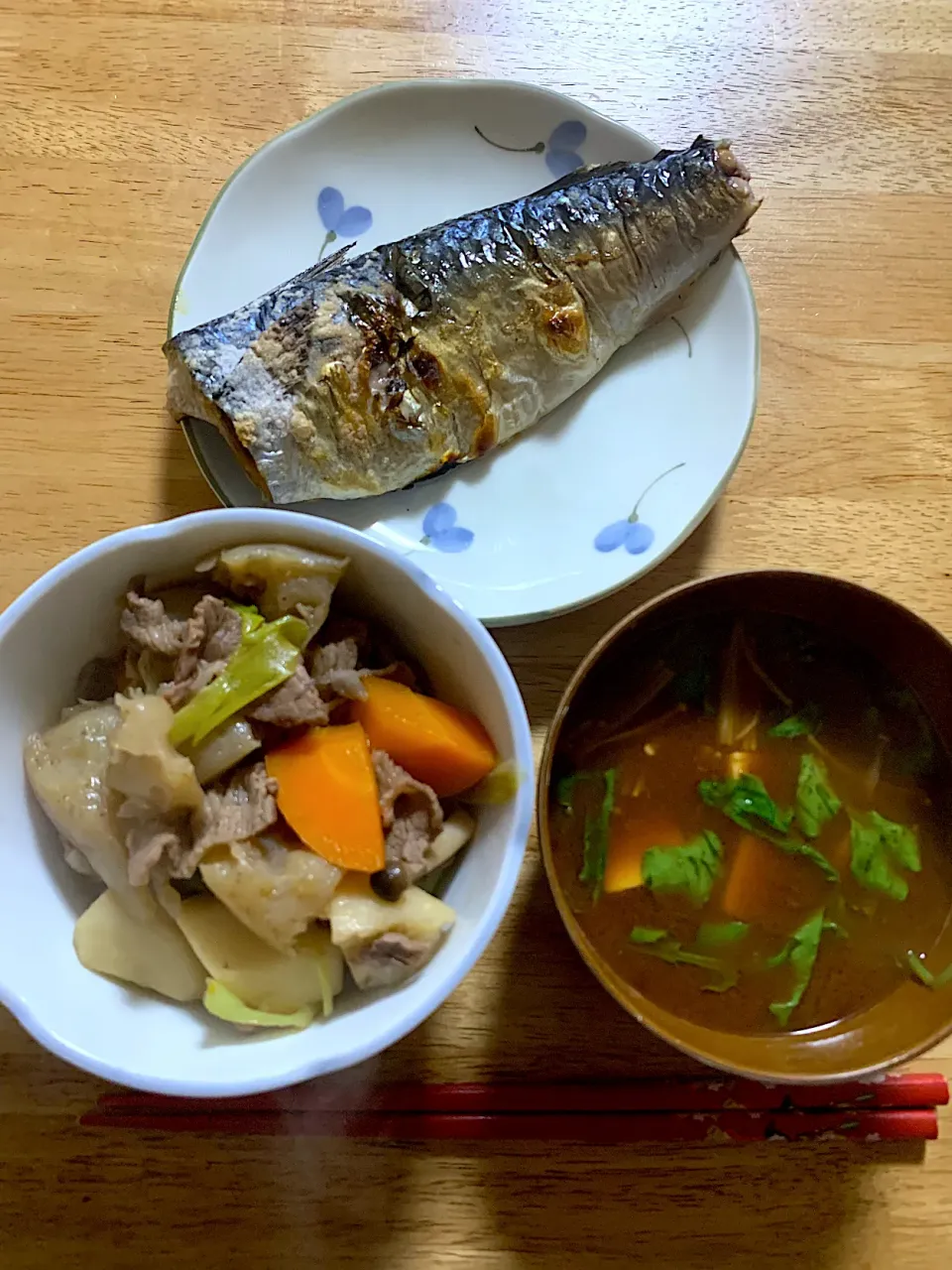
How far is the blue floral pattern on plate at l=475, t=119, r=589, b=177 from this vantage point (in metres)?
1.42

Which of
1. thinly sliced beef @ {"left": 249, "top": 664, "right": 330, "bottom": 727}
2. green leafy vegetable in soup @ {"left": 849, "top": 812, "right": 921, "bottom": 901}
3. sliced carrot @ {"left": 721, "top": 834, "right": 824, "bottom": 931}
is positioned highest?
thinly sliced beef @ {"left": 249, "top": 664, "right": 330, "bottom": 727}

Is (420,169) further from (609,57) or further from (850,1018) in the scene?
(850,1018)

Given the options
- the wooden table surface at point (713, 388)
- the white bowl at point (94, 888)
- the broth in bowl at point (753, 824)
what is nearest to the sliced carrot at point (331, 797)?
the white bowl at point (94, 888)

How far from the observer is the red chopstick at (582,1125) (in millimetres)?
1142

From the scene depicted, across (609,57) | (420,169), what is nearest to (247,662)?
(420,169)

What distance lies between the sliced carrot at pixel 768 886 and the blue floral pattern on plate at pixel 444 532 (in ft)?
1.61

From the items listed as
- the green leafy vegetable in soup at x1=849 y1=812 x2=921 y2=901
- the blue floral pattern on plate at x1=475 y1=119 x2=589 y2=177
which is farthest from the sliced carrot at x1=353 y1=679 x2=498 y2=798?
the blue floral pattern on plate at x1=475 y1=119 x2=589 y2=177

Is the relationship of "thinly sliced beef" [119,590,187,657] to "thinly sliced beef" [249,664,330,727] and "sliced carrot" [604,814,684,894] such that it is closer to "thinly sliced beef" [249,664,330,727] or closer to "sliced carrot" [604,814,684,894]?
"thinly sliced beef" [249,664,330,727]

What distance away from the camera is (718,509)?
137cm

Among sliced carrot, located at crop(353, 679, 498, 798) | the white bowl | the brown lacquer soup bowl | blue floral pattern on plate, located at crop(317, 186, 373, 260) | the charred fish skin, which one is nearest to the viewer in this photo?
the white bowl

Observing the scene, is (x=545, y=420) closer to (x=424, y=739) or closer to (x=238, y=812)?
(x=424, y=739)

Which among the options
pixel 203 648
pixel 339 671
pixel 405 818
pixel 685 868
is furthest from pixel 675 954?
pixel 203 648

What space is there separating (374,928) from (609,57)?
1.28m

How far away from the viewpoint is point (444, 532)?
4.31ft
